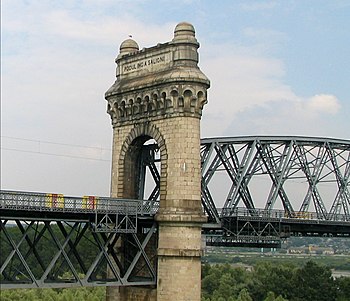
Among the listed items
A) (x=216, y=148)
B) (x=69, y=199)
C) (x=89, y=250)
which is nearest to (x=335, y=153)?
(x=216, y=148)

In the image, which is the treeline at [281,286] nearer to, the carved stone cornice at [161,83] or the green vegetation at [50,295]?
the green vegetation at [50,295]

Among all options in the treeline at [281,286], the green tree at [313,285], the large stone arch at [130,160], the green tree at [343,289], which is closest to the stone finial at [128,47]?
the large stone arch at [130,160]

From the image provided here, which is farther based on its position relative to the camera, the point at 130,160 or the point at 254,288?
the point at 254,288

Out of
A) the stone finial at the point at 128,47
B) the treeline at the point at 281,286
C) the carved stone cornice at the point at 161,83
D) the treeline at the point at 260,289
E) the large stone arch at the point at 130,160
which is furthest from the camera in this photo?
the treeline at the point at 281,286

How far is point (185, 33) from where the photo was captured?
44.3 meters

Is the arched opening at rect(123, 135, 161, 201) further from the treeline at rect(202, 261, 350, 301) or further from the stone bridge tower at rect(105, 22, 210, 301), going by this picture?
the treeline at rect(202, 261, 350, 301)

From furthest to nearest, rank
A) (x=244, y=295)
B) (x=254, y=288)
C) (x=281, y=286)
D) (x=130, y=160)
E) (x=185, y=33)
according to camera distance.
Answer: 1. (x=254, y=288)
2. (x=281, y=286)
3. (x=244, y=295)
4. (x=130, y=160)
5. (x=185, y=33)

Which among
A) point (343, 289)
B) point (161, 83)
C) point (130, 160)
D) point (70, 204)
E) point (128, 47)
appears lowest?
point (343, 289)

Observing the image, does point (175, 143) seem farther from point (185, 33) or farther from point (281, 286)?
point (281, 286)

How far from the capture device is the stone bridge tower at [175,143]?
4241cm

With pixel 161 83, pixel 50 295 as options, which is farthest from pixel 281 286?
pixel 161 83

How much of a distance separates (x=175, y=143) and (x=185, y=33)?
24.6 ft

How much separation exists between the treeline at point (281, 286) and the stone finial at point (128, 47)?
48.6 meters

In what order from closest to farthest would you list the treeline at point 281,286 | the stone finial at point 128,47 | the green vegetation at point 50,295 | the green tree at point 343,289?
the stone finial at point 128,47 → the green vegetation at point 50,295 → the green tree at point 343,289 → the treeline at point 281,286
